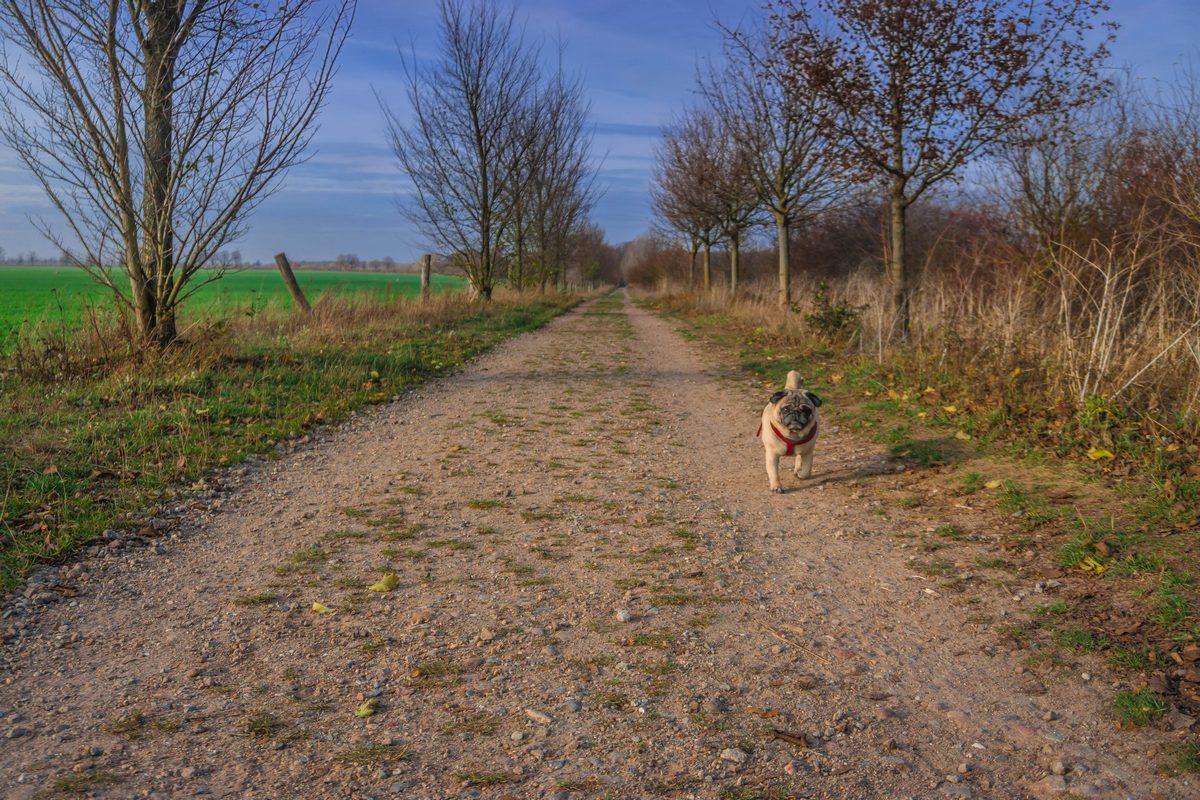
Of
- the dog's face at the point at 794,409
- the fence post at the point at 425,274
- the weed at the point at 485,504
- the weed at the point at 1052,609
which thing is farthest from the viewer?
the fence post at the point at 425,274

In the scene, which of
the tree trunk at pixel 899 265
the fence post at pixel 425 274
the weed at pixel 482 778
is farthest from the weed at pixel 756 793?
the fence post at pixel 425 274

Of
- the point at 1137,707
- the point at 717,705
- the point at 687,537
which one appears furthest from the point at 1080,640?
the point at 687,537

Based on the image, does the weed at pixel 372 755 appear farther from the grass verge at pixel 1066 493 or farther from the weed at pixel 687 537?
the grass verge at pixel 1066 493

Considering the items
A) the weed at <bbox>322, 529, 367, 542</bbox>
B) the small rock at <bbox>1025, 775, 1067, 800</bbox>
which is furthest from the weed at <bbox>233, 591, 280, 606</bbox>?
the small rock at <bbox>1025, 775, 1067, 800</bbox>

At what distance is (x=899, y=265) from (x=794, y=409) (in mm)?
7350

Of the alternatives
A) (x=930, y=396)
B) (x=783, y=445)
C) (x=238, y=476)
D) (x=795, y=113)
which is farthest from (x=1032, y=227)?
(x=238, y=476)

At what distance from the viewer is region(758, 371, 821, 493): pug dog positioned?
640 centimetres

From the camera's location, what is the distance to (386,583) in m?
4.61

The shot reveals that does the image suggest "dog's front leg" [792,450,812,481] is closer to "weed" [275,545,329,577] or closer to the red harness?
the red harness

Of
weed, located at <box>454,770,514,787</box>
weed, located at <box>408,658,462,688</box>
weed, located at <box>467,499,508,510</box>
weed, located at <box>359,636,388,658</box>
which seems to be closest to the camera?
weed, located at <box>454,770,514,787</box>

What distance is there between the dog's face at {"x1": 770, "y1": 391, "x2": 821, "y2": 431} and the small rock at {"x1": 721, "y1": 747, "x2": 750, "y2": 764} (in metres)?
3.62

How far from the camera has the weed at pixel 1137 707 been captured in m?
3.28

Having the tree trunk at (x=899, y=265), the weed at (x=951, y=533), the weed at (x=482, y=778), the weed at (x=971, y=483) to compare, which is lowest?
the weed at (x=482, y=778)

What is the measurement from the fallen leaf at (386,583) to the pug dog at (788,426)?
10.6 ft
